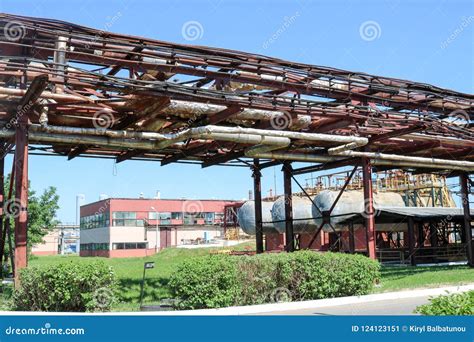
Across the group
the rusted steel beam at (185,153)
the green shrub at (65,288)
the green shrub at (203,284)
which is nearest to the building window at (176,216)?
the rusted steel beam at (185,153)

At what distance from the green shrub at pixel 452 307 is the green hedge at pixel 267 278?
6574 mm

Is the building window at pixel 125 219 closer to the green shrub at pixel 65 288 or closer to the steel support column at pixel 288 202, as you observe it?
the steel support column at pixel 288 202

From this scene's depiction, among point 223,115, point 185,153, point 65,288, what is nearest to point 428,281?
point 223,115

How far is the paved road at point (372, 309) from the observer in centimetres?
1211

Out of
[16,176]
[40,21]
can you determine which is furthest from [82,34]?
[16,176]

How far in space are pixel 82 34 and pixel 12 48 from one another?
1.88 m

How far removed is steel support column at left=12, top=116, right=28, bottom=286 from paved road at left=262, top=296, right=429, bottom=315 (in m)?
5.96

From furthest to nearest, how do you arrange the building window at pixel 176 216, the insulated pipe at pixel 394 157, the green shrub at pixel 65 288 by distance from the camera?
the building window at pixel 176 216
the insulated pipe at pixel 394 157
the green shrub at pixel 65 288

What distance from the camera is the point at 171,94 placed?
13.1m

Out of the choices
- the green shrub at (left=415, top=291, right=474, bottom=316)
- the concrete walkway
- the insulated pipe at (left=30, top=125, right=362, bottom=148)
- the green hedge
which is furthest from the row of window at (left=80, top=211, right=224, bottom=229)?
the green shrub at (left=415, top=291, right=474, bottom=316)

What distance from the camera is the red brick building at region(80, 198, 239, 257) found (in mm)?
69625

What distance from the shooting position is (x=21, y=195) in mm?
12633

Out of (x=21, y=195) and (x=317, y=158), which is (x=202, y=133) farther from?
(x=317, y=158)
